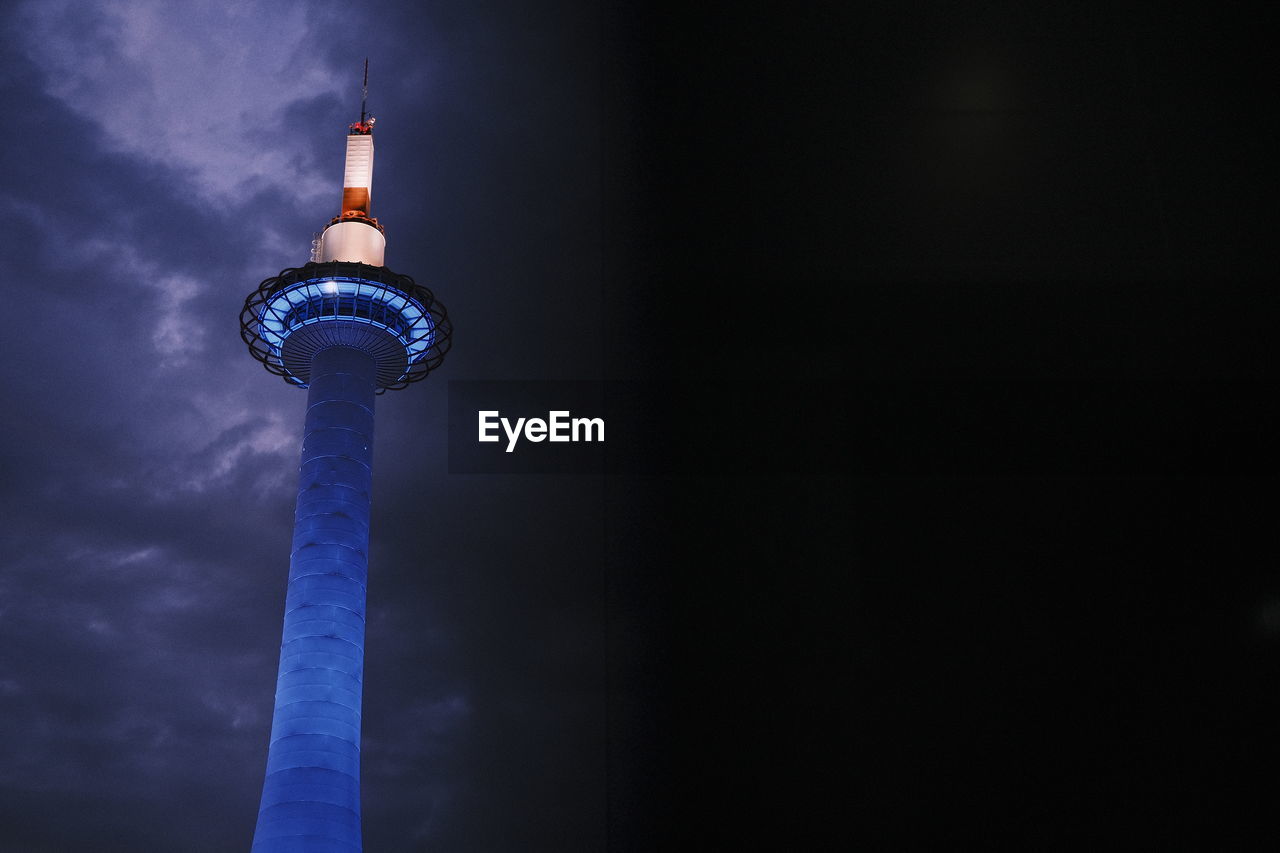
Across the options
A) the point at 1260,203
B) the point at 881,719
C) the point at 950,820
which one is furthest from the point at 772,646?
the point at 1260,203

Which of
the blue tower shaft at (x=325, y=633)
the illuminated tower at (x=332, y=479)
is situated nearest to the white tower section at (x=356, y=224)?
the illuminated tower at (x=332, y=479)

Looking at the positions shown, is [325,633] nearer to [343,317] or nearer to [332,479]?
[332,479]

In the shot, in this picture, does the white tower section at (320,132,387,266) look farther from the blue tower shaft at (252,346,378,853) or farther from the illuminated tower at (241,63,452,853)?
the blue tower shaft at (252,346,378,853)

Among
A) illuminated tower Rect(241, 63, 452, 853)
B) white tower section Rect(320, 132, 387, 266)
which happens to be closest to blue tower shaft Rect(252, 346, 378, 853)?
illuminated tower Rect(241, 63, 452, 853)

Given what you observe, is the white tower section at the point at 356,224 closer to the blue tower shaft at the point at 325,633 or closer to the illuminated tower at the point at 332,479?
the illuminated tower at the point at 332,479

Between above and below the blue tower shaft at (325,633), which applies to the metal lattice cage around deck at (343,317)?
above

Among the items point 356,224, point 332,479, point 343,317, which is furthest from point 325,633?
point 356,224

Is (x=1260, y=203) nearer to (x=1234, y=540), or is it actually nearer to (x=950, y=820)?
(x=1234, y=540)
